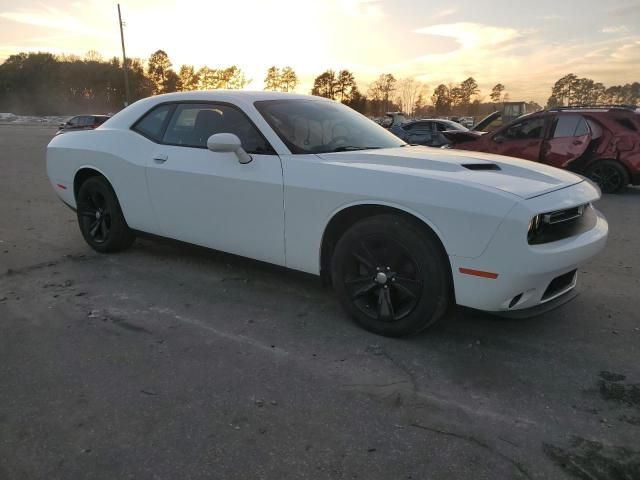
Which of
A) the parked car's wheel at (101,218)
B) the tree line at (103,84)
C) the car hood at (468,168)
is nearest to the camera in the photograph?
the car hood at (468,168)

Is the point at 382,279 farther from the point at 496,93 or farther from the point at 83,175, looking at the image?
the point at 496,93

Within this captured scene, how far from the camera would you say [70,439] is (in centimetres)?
228

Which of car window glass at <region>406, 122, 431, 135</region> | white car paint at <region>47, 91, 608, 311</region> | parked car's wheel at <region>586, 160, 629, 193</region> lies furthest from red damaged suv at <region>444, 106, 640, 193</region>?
car window glass at <region>406, 122, 431, 135</region>

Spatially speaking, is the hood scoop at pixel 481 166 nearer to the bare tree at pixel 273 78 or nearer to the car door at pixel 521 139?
the car door at pixel 521 139

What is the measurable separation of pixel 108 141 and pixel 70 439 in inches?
126

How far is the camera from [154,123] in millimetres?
4555

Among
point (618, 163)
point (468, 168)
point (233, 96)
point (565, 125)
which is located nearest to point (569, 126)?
point (565, 125)

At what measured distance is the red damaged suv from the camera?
9.13m

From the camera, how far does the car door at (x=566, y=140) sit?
30.8 feet

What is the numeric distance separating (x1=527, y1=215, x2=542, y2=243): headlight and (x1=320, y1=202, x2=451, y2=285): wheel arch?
456mm

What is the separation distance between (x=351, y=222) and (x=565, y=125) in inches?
306

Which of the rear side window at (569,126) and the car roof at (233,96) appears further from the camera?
the rear side window at (569,126)

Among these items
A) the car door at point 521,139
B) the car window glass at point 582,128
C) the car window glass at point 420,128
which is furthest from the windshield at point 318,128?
the car window glass at point 420,128

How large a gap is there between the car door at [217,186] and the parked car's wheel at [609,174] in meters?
7.94
